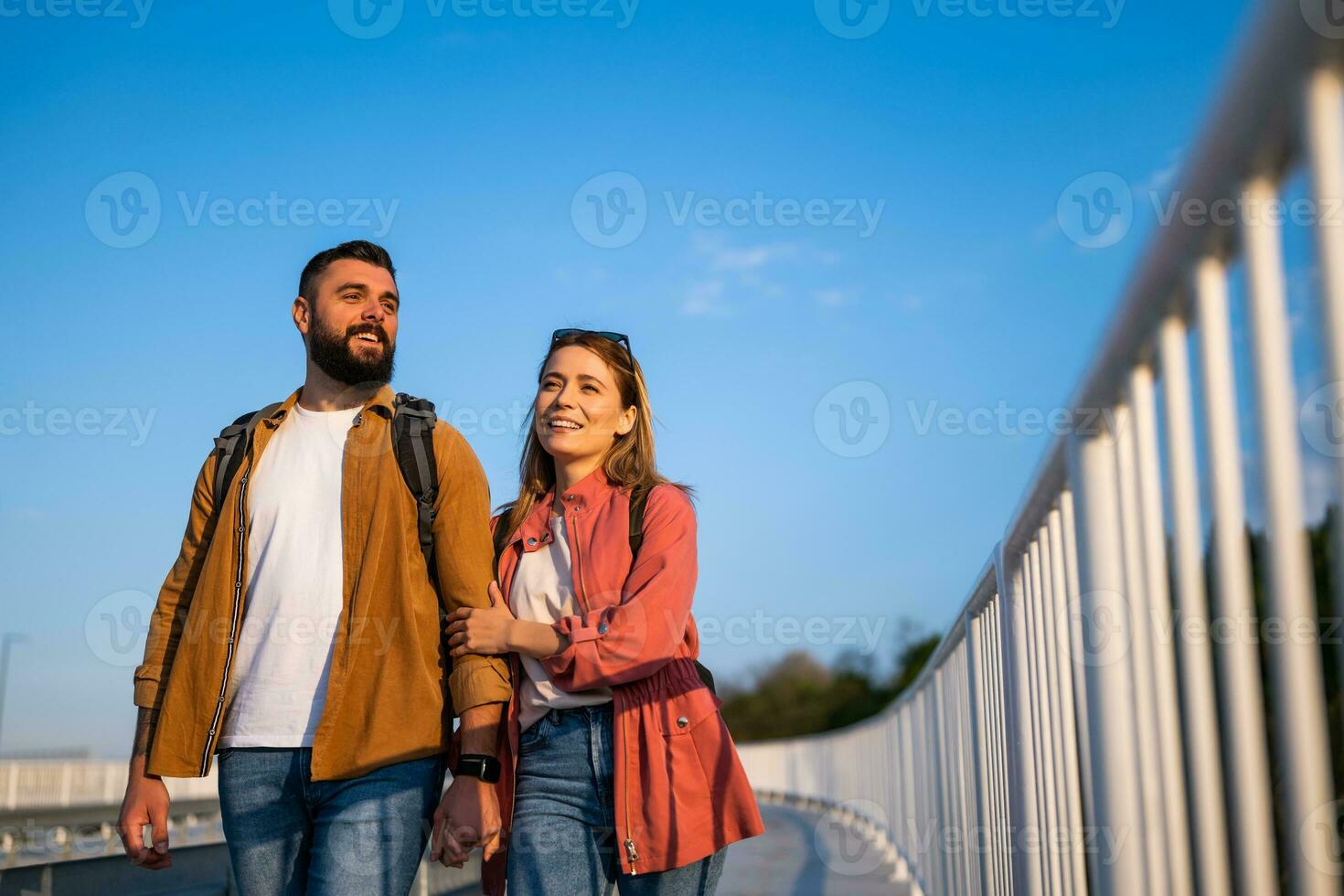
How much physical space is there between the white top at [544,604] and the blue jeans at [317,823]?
28 centimetres

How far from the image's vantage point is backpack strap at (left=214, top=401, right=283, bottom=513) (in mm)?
3113

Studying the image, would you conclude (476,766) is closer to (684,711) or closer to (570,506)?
(684,711)

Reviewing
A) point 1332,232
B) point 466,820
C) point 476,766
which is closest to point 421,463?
point 476,766

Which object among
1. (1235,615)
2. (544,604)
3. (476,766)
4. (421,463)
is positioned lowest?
(476,766)

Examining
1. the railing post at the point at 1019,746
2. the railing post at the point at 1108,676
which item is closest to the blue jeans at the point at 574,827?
the railing post at the point at 1019,746

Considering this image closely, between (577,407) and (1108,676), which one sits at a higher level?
(577,407)

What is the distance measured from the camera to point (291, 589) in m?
2.91

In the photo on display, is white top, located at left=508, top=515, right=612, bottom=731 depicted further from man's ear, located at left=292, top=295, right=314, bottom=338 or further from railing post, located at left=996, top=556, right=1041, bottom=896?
railing post, located at left=996, top=556, right=1041, bottom=896

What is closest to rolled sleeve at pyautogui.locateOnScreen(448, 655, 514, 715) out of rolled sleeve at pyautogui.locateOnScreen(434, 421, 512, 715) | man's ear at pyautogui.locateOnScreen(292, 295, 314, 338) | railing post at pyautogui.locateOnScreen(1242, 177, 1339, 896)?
rolled sleeve at pyautogui.locateOnScreen(434, 421, 512, 715)

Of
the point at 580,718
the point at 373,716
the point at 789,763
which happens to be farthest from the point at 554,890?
the point at 789,763

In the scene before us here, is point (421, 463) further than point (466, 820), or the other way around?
point (421, 463)

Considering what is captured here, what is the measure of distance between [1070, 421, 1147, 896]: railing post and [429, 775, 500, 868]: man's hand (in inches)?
54.1

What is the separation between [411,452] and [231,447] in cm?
50

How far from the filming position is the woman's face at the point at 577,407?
3.10 metres
